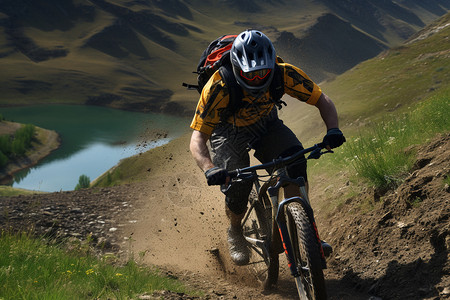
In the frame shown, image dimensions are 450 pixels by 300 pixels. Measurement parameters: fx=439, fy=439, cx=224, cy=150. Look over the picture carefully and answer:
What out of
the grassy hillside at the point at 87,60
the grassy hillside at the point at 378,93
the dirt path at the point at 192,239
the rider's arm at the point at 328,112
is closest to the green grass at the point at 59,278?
the dirt path at the point at 192,239

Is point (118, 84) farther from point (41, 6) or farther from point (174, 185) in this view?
point (174, 185)

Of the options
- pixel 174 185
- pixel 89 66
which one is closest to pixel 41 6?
pixel 89 66

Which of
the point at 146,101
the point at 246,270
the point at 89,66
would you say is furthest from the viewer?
the point at 89,66

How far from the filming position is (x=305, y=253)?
4484mm

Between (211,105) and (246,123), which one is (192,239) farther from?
(211,105)

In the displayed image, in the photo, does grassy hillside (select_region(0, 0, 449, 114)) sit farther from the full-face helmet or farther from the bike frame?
the bike frame

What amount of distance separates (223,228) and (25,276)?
5.73 m

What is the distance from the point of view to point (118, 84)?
12719 cm

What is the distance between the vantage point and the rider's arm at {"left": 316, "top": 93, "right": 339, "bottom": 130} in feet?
19.1

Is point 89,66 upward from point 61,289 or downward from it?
downward

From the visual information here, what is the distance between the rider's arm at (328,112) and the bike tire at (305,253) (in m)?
1.48

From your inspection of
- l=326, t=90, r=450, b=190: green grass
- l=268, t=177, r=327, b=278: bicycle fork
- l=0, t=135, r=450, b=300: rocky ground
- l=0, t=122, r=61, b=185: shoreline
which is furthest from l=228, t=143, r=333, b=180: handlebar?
l=0, t=122, r=61, b=185: shoreline

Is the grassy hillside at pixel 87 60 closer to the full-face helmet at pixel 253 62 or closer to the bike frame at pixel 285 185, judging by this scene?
the full-face helmet at pixel 253 62

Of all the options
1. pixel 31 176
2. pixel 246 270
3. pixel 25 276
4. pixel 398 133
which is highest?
pixel 398 133
